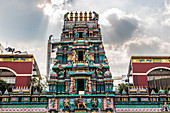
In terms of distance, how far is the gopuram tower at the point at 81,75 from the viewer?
2800 centimetres

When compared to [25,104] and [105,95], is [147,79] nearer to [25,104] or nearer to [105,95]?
[105,95]

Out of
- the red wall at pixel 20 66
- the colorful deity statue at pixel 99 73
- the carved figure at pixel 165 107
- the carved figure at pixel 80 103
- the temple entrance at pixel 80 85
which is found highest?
the red wall at pixel 20 66

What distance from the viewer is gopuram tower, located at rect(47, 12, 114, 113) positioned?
91.9ft

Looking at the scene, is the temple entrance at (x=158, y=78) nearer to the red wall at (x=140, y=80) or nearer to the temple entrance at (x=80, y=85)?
the red wall at (x=140, y=80)

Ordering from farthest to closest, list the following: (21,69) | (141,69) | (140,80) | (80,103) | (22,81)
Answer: (141,69), (21,69), (140,80), (22,81), (80,103)

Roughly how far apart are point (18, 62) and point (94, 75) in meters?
17.0

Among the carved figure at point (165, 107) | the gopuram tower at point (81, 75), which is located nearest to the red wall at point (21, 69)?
the gopuram tower at point (81, 75)

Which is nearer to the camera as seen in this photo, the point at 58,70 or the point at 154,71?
the point at 58,70

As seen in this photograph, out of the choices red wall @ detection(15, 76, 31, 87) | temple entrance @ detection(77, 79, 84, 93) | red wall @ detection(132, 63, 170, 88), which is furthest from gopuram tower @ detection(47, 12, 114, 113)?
red wall @ detection(132, 63, 170, 88)

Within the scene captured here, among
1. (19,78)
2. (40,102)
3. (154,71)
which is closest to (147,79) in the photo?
(154,71)

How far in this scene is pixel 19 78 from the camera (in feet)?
118

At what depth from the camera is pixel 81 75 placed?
96.0ft

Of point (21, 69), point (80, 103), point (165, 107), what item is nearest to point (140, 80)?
point (165, 107)

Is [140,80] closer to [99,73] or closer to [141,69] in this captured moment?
[141,69]
